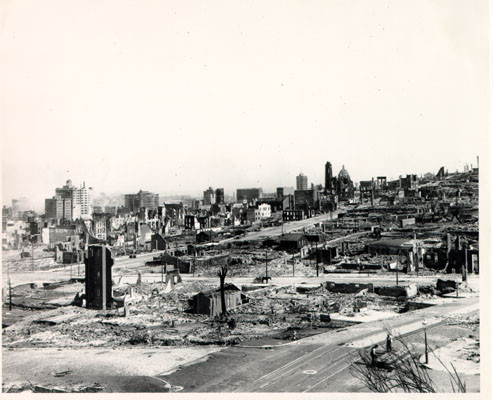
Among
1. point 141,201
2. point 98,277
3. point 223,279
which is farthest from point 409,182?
point 98,277

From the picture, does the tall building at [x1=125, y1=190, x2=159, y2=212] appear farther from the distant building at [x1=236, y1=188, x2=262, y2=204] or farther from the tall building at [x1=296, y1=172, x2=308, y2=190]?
the tall building at [x1=296, y1=172, x2=308, y2=190]

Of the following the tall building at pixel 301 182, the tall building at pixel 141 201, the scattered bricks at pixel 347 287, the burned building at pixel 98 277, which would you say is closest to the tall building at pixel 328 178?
the tall building at pixel 301 182

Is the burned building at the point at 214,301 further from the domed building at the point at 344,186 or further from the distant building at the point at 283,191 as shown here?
the domed building at the point at 344,186

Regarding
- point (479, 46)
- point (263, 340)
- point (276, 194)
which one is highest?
point (479, 46)

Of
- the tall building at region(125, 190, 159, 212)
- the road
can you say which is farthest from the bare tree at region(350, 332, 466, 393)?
the tall building at region(125, 190, 159, 212)

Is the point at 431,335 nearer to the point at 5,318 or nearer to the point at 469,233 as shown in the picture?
the point at 469,233

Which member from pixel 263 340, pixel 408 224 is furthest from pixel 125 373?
pixel 408 224
